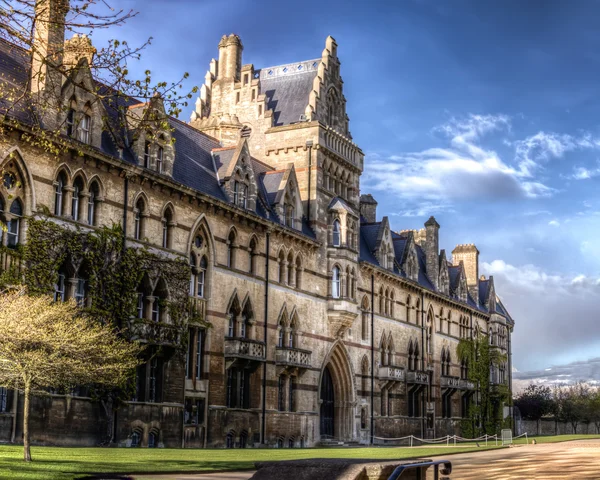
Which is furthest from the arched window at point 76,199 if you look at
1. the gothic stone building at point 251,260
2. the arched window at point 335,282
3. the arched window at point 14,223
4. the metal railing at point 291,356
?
the arched window at point 335,282

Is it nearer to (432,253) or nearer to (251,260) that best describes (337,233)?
(251,260)

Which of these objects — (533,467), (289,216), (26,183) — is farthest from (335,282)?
(533,467)

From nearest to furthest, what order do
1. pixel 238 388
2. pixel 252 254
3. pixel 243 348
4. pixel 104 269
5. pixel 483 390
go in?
pixel 104 269
pixel 243 348
pixel 238 388
pixel 252 254
pixel 483 390

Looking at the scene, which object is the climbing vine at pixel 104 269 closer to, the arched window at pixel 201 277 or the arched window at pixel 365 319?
the arched window at pixel 201 277

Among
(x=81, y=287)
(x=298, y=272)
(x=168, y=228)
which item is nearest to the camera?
(x=81, y=287)

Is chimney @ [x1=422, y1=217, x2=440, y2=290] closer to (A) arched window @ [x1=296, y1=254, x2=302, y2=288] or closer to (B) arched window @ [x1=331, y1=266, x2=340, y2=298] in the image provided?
(B) arched window @ [x1=331, y1=266, x2=340, y2=298]

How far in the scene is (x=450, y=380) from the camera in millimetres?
65812

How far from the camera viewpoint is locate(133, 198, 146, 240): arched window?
3462 cm

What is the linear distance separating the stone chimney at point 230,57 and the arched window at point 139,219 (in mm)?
18945

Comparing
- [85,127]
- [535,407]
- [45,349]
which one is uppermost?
[85,127]

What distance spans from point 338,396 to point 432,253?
2075 cm

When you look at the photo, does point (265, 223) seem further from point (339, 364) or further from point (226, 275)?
point (339, 364)

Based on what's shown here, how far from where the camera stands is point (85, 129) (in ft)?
107

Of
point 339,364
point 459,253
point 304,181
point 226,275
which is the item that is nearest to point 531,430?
point 459,253
